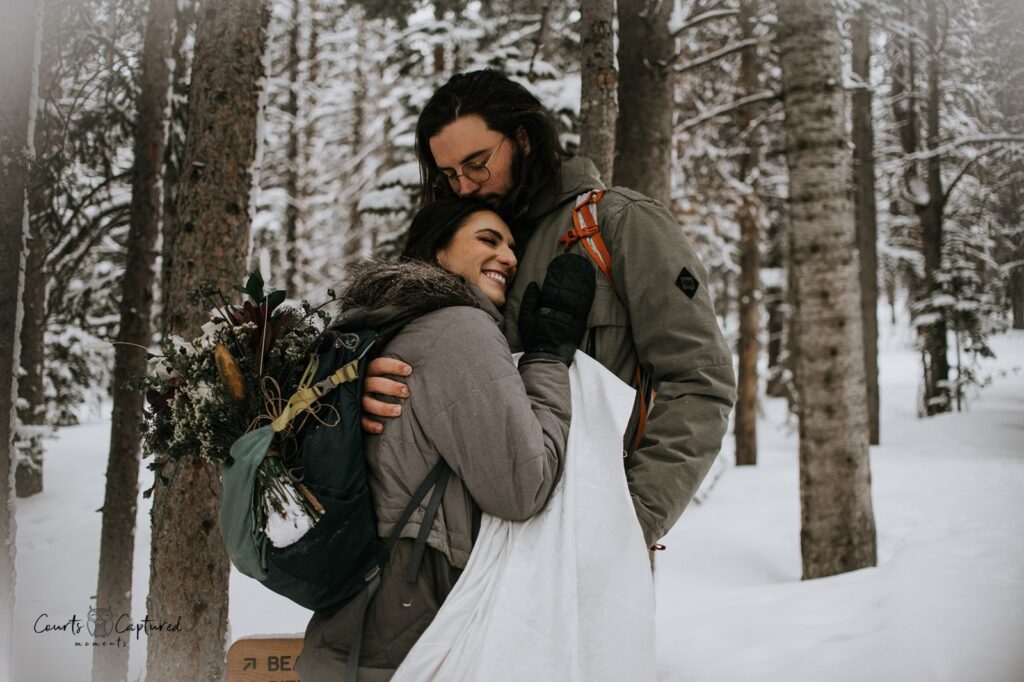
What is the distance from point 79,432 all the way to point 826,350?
17.6m

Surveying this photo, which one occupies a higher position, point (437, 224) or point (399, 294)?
point (437, 224)

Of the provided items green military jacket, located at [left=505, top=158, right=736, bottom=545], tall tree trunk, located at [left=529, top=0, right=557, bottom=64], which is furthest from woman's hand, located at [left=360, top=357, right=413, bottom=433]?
tall tree trunk, located at [left=529, top=0, right=557, bottom=64]

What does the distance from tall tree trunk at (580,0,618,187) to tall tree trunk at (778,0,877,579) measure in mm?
2375

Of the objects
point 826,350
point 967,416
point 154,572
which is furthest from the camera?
point 967,416

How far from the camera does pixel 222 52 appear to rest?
3559 mm

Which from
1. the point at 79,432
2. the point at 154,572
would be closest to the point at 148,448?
the point at 154,572

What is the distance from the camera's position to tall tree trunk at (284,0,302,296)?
14.6 meters

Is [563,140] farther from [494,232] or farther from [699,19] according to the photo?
[494,232]

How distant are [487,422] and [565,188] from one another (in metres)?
1.05

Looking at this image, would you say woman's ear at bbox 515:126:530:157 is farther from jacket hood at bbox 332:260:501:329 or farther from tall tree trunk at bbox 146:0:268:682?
tall tree trunk at bbox 146:0:268:682

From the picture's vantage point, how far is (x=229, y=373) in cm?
178

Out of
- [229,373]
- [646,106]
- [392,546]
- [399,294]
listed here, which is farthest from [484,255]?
[646,106]

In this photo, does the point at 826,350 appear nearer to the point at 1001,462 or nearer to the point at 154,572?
the point at 154,572

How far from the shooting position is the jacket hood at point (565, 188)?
2330mm
